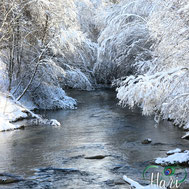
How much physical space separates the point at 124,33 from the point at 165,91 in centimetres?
973

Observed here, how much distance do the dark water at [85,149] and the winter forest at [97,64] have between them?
0.13m

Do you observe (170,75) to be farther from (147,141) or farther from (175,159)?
(147,141)

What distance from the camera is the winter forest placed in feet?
29.2

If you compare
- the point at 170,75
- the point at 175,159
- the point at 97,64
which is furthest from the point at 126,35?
the point at 175,159

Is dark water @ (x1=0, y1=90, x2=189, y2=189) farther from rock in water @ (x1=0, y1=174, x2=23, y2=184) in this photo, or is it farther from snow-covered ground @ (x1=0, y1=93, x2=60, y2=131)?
snow-covered ground @ (x1=0, y1=93, x2=60, y2=131)

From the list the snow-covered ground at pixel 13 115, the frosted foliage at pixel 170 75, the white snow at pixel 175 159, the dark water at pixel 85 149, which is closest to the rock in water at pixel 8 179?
the dark water at pixel 85 149

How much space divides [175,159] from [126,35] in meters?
10.6

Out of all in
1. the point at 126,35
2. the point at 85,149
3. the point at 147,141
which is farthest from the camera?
the point at 126,35

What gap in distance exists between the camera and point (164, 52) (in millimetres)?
10242

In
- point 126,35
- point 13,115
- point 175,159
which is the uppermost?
point 126,35

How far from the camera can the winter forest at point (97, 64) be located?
8.91 meters

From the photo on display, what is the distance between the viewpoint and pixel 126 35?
1803cm

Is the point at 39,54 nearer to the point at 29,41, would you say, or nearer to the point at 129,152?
the point at 29,41

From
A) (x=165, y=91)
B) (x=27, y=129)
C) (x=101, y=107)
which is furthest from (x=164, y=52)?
(x=101, y=107)
